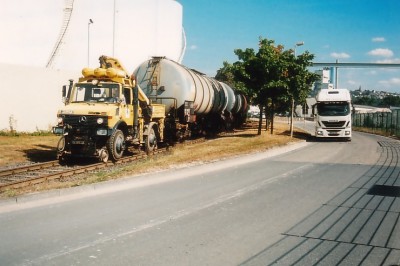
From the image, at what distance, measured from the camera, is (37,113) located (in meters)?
23.2

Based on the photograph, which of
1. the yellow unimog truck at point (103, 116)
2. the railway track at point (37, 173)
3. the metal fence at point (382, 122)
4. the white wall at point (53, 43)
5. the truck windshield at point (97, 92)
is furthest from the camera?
the metal fence at point (382, 122)

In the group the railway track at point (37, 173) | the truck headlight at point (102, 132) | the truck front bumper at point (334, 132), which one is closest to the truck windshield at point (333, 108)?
the truck front bumper at point (334, 132)

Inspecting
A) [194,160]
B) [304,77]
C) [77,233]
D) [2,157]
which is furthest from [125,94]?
[304,77]

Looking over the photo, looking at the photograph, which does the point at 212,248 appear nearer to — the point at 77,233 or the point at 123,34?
the point at 77,233

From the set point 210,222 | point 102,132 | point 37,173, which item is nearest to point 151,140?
point 102,132

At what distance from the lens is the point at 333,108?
2484cm

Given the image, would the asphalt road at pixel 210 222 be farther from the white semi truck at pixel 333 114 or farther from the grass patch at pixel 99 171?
the white semi truck at pixel 333 114

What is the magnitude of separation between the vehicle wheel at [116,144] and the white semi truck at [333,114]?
15.4 metres

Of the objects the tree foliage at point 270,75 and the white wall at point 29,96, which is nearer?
the white wall at point 29,96

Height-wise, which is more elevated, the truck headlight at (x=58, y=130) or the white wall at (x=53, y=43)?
the white wall at (x=53, y=43)

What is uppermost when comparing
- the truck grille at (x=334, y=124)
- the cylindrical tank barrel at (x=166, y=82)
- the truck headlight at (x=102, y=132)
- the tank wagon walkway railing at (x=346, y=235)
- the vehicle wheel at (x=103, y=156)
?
the cylindrical tank barrel at (x=166, y=82)

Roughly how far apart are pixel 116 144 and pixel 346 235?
30.4 ft

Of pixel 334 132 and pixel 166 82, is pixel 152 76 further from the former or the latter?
pixel 334 132

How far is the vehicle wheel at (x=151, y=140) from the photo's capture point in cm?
1608
